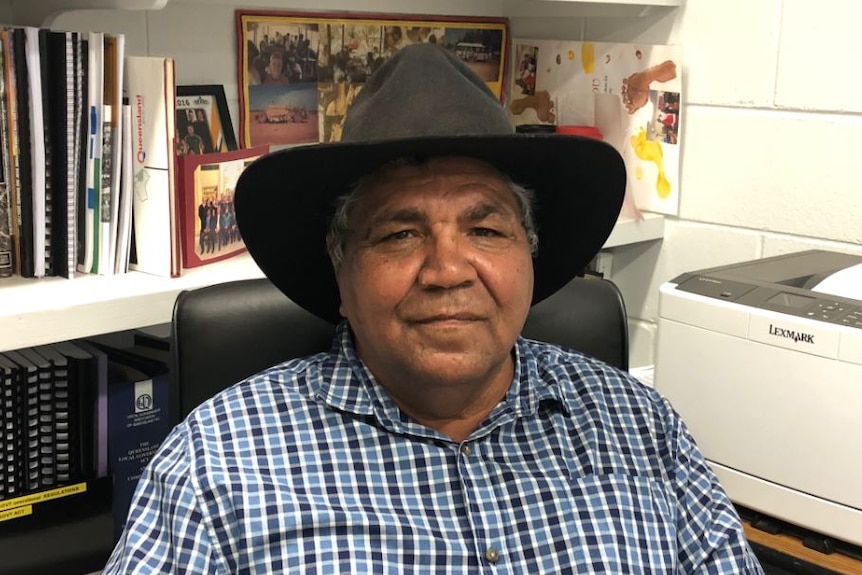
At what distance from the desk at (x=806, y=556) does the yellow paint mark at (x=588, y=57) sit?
1181 mm

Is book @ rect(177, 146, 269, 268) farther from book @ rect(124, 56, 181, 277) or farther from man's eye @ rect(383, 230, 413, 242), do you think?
man's eye @ rect(383, 230, 413, 242)

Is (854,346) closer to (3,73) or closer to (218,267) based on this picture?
(218,267)

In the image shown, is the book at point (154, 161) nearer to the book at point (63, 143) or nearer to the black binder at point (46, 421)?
the book at point (63, 143)

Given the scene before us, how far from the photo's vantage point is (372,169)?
116cm

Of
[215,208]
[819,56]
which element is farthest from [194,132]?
[819,56]

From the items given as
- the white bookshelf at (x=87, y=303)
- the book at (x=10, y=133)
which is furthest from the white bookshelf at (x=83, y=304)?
the book at (x=10, y=133)

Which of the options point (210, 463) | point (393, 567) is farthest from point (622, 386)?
point (210, 463)

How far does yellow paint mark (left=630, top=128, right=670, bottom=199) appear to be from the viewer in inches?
84.0

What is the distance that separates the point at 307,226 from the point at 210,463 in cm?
35

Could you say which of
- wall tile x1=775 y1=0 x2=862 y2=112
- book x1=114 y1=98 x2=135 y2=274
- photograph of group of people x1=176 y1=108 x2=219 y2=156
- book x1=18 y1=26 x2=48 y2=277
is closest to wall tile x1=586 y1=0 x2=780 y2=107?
wall tile x1=775 y1=0 x2=862 y2=112

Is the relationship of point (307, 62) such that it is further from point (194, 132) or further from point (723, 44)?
point (723, 44)

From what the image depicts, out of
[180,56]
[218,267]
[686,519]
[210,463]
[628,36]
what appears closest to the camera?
[210,463]

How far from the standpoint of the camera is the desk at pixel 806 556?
4.43 feet

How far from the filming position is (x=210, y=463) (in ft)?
3.54
